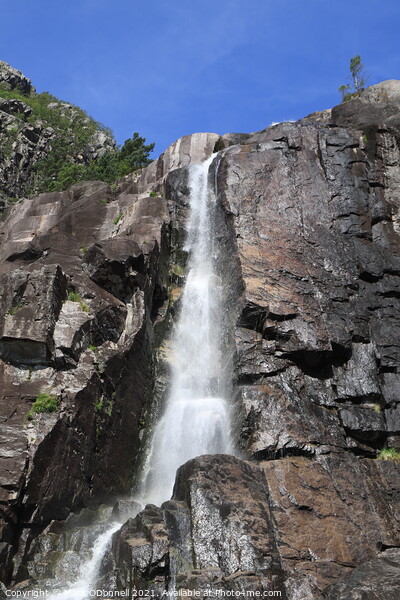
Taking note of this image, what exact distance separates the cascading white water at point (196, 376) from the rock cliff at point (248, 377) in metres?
0.69

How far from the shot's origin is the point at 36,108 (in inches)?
2992

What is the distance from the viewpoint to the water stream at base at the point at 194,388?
53.5 feet

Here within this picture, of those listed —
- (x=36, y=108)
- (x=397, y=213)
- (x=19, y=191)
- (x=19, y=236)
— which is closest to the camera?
(x=397, y=213)

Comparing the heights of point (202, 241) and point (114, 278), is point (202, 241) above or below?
above

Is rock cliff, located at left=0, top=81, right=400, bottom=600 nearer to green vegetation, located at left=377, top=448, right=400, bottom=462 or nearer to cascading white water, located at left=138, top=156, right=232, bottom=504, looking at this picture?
green vegetation, located at left=377, top=448, right=400, bottom=462

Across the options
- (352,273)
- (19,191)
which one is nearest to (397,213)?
(352,273)

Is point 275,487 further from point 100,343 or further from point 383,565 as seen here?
point 100,343

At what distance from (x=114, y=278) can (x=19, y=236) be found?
1143 cm

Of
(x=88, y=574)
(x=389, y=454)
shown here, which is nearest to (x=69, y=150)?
(x=389, y=454)

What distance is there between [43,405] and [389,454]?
10.7 m

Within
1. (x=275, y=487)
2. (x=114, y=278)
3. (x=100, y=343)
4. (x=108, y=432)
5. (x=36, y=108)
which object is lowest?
(x=275, y=487)

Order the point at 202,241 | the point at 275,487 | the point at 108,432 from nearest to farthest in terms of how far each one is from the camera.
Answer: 1. the point at 275,487
2. the point at 108,432
3. the point at 202,241

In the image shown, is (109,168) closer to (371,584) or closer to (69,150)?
(69,150)

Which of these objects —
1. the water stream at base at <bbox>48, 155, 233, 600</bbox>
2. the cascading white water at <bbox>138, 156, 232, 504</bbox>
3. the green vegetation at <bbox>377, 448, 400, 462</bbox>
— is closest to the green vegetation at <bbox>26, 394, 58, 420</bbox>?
the water stream at base at <bbox>48, 155, 233, 600</bbox>
